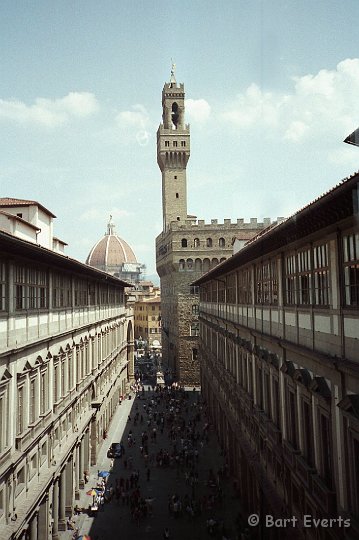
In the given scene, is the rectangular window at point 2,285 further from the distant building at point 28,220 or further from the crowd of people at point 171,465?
the crowd of people at point 171,465

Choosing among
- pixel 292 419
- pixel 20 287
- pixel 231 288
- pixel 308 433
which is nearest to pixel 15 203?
pixel 20 287

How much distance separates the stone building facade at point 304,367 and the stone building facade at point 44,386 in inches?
331

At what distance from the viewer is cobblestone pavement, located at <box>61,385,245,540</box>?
23422mm

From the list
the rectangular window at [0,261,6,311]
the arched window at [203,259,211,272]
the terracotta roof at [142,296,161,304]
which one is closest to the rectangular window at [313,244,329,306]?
the rectangular window at [0,261,6,311]

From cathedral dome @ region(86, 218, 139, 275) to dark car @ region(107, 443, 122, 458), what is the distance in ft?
343

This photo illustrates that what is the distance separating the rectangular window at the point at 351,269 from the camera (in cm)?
966

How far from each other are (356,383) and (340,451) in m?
2.05

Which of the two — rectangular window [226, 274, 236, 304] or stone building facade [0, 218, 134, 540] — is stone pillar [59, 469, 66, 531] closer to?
stone building facade [0, 218, 134, 540]

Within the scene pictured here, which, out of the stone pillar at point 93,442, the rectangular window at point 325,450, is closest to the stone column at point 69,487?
the stone pillar at point 93,442

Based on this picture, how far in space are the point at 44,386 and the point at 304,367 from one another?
12532 mm

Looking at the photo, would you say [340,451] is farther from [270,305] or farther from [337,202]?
[270,305]

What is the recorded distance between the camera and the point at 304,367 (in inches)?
509

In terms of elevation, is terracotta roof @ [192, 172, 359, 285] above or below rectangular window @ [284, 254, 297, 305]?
above

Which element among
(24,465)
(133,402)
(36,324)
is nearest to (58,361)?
(36,324)
